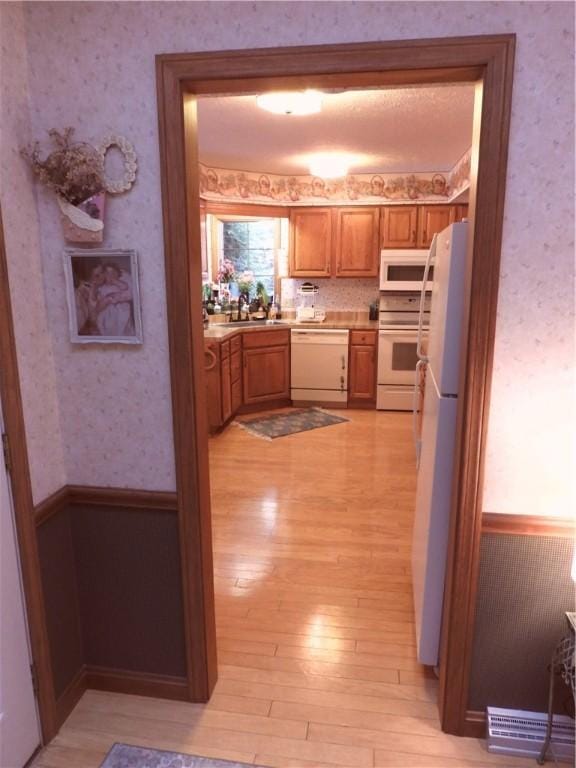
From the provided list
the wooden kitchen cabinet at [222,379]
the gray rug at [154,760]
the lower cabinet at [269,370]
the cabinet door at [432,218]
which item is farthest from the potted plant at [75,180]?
the cabinet door at [432,218]

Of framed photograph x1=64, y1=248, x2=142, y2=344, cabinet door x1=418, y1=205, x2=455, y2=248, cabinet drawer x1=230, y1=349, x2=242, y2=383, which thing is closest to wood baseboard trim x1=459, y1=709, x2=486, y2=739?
framed photograph x1=64, y1=248, x2=142, y2=344

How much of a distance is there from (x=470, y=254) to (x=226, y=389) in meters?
3.66

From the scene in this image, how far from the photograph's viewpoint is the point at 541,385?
1.62m

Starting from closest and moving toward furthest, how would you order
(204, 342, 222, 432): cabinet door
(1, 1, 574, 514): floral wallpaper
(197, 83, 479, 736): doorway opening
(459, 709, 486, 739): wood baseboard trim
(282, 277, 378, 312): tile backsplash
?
(1, 1, 574, 514): floral wallpaper < (459, 709, 486, 739): wood baseboard trim < (197, 83, 479, 736): doorway opening < (204, 342, 222, 432): cabinet door < (282, 277, 378, 312): tile backsplash

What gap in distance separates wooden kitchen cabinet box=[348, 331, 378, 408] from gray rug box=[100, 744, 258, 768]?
4.36 metres

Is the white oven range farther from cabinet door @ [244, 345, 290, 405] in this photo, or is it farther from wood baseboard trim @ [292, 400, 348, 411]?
cabinet door @ [244, 345, 290, 405]

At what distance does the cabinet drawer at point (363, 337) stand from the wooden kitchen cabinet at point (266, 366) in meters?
0.71

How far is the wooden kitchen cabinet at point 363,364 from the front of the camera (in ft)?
18.9

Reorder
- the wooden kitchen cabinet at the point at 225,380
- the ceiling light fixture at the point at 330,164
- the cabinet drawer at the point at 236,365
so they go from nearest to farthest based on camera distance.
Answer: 1. the ceiling light fixture at the point at 330,164
2. the wooden kitchen cabinet at the point at 225,380
3. the cabinet drawer at the point at 236,365

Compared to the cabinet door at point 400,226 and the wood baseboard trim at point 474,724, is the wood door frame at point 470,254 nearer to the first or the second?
the wood baseboard trim at point 474,724

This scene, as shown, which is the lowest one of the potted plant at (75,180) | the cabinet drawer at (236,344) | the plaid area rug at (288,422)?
the plaid area rug at (288,422)

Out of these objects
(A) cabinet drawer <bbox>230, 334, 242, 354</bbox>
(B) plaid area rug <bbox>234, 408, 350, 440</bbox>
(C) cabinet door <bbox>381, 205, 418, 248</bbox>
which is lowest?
(B) plaid area rug <bbox>234, 408, 350, 440</bbox>

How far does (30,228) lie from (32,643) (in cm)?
137

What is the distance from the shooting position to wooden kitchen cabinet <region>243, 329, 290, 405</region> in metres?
5.55
